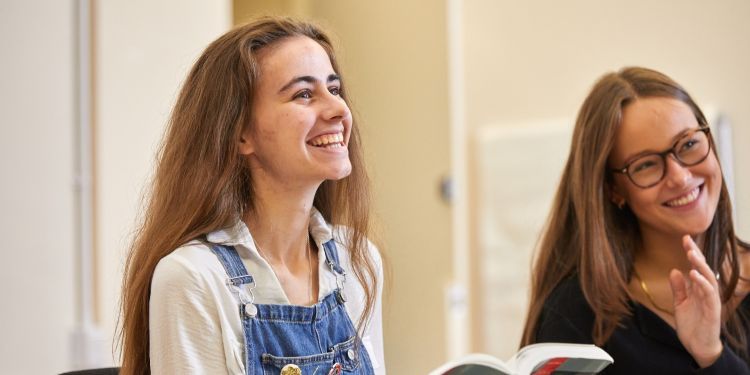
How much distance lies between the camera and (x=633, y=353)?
5.61ft

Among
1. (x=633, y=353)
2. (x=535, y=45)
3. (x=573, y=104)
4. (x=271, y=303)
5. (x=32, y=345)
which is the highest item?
(x=535, y=45)

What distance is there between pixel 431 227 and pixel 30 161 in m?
1.72

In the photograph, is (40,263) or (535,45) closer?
(40,263)

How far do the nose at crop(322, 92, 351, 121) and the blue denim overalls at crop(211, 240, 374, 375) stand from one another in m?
0.27

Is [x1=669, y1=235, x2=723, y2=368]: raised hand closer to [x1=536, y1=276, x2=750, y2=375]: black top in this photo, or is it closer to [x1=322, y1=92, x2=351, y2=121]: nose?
[x1=536, y1=276, x2=750, y2=375]: black top

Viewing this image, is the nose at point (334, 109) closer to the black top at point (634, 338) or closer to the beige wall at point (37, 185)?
the black top at point (634, 338)

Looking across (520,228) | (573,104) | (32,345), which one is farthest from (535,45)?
(32,345)

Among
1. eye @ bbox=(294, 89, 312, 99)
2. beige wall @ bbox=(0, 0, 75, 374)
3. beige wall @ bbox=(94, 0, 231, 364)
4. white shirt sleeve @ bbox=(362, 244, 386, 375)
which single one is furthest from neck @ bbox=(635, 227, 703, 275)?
beige wall @ bbox=(0, 0, 75, 374)

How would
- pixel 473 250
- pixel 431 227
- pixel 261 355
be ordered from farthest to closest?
pixel 473 250 → pixel 431 227 → pixel 261 355

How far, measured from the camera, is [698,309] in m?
1.64

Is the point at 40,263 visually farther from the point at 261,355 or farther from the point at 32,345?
the point at 261,355

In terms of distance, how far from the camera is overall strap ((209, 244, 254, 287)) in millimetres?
1357

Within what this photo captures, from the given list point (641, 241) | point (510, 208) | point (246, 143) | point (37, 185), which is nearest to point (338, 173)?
point (246, 143)

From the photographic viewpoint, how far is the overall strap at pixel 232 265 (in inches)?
53.4
